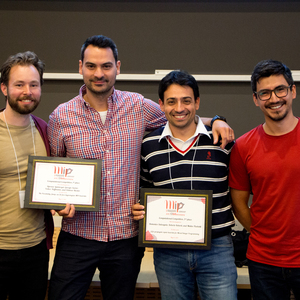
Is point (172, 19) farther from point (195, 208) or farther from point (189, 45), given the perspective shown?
point (195, 208)

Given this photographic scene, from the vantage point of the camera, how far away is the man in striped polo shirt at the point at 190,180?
5.16 ft

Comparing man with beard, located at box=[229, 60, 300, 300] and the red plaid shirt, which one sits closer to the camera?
man with beard, located at box=[229, 60, 300, 300]

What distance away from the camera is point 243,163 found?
1.67 m

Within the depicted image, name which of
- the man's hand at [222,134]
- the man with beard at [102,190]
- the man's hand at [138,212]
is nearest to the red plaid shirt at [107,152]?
the man with beard at [102,190]

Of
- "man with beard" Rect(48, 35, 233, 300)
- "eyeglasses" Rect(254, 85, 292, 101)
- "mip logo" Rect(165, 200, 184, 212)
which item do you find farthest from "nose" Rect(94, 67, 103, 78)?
"eyeglasses" Rect(254, 85, 292, 101)

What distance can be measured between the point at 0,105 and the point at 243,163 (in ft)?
8.66

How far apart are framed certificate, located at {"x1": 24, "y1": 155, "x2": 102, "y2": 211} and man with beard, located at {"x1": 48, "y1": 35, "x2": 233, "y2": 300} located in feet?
0.32

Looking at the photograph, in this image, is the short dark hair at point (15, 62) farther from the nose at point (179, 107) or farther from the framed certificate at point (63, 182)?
the nose at point (179, 107)

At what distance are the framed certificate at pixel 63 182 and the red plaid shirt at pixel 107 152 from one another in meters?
0.10

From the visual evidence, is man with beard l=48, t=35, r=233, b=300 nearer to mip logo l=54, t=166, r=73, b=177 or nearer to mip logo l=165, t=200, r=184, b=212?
mip logo l=54, t=166, r=73, b=177

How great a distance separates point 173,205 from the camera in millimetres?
1585

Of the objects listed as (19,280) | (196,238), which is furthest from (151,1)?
(19,280)

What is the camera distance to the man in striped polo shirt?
157 centimetres

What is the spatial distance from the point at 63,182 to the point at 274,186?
3.78 ft
